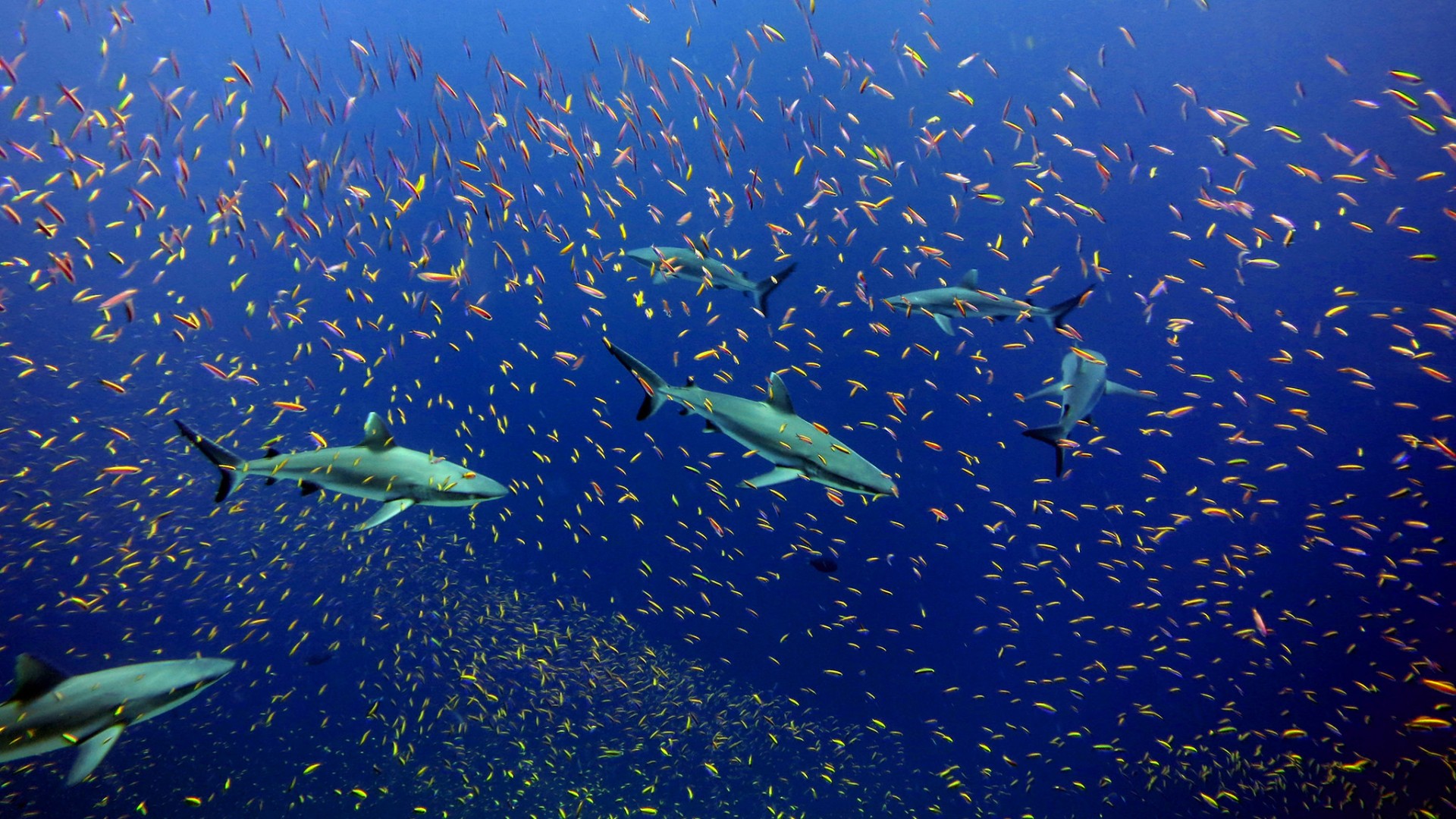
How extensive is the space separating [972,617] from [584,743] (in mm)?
8969

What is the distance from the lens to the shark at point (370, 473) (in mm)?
4449

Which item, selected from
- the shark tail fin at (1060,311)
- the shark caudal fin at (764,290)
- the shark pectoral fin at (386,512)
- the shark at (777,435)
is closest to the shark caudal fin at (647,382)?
the shark at (777,435)

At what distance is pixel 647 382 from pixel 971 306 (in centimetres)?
354

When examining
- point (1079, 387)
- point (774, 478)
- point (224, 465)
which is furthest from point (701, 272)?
point (224, 465)

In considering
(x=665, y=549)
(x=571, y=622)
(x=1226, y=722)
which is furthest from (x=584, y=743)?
(x=1226, y=722)

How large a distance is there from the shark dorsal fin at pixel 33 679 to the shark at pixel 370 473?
1.40 metres

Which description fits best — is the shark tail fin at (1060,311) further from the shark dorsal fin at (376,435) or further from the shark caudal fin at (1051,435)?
the shark dorsal fin at (376,435)

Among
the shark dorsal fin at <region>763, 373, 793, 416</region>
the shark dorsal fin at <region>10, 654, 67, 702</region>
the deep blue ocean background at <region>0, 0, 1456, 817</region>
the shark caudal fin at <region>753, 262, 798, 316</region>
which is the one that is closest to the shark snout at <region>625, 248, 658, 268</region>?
the shark caudal fin at <region>753, 262, 798, 316</region>

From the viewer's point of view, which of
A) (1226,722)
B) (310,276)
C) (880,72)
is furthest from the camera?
(310,276)

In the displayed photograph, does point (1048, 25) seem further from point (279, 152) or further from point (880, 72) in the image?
point (279, 152)

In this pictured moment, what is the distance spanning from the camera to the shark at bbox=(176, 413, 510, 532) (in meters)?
4.45

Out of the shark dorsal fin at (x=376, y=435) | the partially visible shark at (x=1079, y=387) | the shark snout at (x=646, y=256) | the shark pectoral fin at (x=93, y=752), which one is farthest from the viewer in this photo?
the shark snout at (x=646, y=256)

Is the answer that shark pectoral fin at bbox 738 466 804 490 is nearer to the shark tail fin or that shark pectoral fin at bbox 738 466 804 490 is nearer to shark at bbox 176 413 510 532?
shark at bbox 176 413 510 532

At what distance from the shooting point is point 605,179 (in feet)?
45.3
